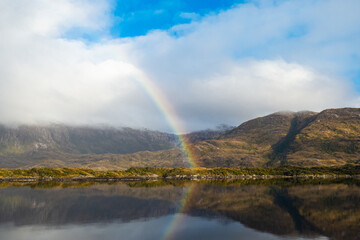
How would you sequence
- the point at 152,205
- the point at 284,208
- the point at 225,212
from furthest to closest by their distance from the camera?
the point at 152,205 → the point at 284,208 → the point at 225,212

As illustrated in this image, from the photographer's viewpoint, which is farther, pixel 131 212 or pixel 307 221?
pixel 131 212

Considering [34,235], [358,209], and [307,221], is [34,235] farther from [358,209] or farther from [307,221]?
[358,209]

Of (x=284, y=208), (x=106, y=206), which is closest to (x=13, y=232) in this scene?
(x=106, y=206)

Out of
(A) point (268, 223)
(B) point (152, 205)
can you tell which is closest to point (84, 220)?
(B) point (152, 205)

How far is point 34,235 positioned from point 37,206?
35.0 meters

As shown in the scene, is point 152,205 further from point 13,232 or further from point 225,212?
point 13,232

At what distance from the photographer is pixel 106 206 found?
75500mm

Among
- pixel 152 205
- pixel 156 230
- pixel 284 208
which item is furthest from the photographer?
pixel 152 205

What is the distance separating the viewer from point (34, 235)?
44562mm

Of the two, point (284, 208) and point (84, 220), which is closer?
point (84, 220)

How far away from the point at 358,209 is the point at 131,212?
5396 centimetres

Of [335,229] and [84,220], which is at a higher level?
[84,220]

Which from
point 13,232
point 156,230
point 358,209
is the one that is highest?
point 13,232

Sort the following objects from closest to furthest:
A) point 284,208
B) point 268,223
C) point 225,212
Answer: point 268,223 < point 225,212 < point 284,208
